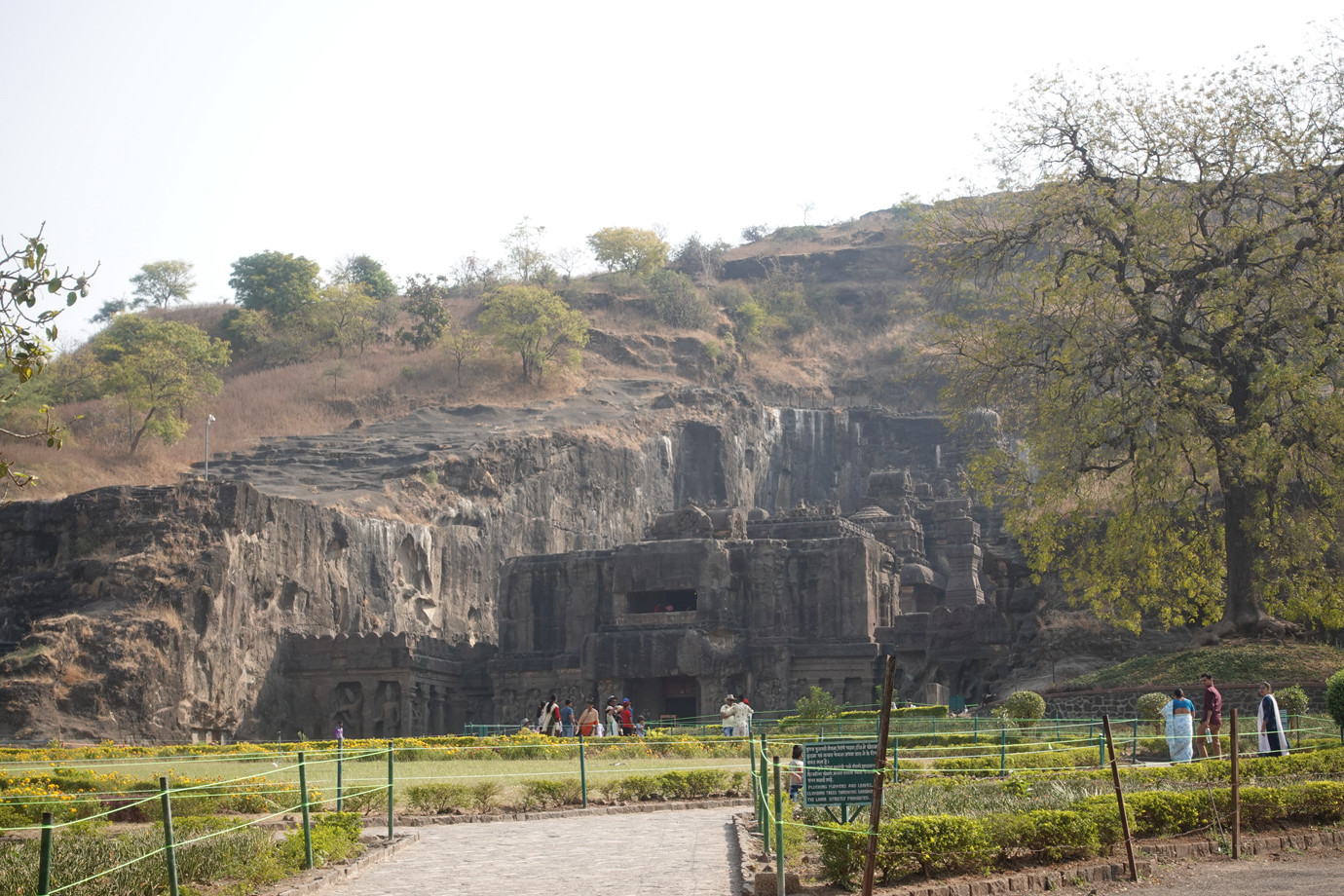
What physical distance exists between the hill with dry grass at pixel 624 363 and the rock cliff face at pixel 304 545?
19.4ft

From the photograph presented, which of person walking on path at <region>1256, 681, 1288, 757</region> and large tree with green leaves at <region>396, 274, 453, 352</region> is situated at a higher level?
large tree with green leaves at <region>396, 274, 453, 352</region>

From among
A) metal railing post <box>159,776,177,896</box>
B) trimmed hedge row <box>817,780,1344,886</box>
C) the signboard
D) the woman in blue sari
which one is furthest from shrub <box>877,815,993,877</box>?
the woman in blue sari

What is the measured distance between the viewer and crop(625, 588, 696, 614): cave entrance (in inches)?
1976

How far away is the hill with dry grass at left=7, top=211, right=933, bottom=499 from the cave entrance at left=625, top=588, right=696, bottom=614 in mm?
10838

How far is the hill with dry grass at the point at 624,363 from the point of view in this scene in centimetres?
6450

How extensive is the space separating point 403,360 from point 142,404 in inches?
843

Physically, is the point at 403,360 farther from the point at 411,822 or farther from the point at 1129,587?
the point at 411,822

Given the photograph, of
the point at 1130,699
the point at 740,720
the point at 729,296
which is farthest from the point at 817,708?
the point at 729,296

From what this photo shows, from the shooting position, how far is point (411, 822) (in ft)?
60.4

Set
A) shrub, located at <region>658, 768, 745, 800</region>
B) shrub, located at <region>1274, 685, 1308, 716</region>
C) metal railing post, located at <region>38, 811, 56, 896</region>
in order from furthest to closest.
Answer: shrub, located at <region>1274, 685, 1308, 716</region> → shrub, located at <region>658, 768, 745, 800</region> → metal railing post, located at <region>38, 811, 56, 896</region>

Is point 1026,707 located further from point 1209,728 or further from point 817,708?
point 817,708

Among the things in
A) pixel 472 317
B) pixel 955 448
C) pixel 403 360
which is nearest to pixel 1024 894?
pixel 955 448

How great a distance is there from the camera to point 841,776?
1221 cm

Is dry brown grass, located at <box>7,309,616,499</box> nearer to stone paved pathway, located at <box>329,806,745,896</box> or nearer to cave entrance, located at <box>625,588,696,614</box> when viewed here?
cave entrance, located at <box>625,588,696,614</box>
